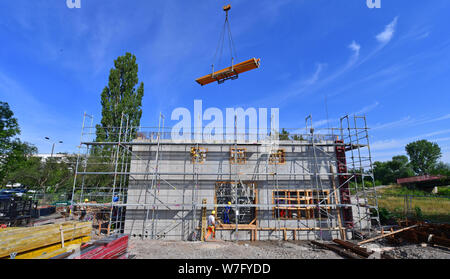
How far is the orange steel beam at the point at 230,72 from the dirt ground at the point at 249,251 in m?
11.9

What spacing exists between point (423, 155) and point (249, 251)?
9498 cm

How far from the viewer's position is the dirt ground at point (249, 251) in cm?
936

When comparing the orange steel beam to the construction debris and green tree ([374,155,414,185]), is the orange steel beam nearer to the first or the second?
the construction debris

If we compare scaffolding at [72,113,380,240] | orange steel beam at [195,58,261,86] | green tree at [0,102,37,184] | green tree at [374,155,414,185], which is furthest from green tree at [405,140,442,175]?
green tree at [0,102,37,184]

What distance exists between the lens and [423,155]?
74438 mm

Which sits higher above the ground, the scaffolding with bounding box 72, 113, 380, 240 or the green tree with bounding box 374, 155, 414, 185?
the green tree with bounding box 374, 155, 414, 185

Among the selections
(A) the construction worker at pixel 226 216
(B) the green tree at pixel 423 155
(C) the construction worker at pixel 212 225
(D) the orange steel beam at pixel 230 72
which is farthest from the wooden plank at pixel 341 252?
(B) the green tree at pixel 423 155

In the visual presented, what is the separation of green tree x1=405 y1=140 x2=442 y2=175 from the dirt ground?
85.6 metres

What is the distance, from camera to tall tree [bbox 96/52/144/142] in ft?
83.9

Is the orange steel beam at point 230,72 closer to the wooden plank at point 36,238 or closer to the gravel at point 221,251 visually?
the gravel at point 221,251

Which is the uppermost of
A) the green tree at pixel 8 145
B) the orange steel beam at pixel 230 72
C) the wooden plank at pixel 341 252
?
the orange steel beam at pixel 230 72

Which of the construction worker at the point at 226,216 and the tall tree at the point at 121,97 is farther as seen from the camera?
the tall tree at the point at 121,97

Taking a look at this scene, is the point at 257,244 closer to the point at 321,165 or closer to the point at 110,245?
the point at 321,165

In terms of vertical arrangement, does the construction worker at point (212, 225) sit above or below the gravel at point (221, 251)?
above
